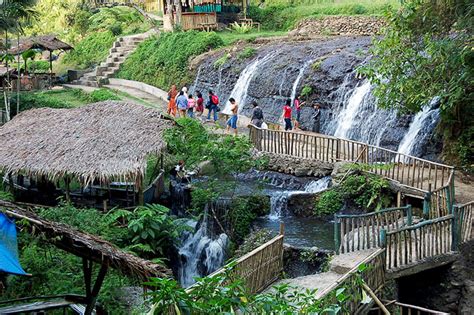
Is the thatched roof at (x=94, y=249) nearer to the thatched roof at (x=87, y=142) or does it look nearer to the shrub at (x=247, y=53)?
the thatched roof at (x=87, y=142)

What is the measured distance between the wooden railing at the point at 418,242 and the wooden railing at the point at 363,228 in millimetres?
281

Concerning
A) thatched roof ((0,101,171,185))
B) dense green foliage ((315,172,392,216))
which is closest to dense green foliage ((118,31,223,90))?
thatched roof ((0,101,171,185))

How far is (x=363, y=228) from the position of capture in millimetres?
12781

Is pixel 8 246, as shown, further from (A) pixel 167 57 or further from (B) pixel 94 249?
(A) pixel 167 57

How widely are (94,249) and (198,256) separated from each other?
8.56 meters

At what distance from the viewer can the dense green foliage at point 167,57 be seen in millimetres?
31936

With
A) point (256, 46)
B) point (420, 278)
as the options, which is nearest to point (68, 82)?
point (256, 46)

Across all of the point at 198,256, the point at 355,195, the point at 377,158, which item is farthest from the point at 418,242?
the point at 198,256

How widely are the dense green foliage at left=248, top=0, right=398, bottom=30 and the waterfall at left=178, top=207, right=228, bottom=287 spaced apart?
1868 cm

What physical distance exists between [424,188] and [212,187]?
5.26 metres

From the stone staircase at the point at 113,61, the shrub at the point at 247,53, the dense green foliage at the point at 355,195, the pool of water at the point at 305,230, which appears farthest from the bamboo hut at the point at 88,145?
the stone staircase at the point at 113,61

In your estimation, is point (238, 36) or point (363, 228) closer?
point (363, 228)

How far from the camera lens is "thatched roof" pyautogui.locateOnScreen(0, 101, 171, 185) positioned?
625 inches

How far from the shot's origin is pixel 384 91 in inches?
701
